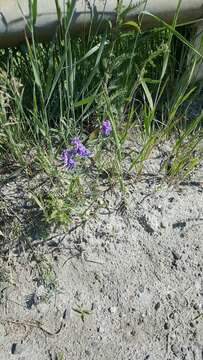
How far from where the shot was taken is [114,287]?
2186 mm

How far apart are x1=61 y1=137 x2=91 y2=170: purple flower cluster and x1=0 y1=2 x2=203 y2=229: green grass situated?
0.05 meters

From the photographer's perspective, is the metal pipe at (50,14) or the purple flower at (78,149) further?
the purple flower at (78,149)

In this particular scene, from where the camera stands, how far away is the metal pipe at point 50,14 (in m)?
2.04

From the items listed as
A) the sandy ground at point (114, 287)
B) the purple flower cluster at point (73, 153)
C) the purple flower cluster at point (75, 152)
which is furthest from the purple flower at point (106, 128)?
the sandy ground at point (114, 287)

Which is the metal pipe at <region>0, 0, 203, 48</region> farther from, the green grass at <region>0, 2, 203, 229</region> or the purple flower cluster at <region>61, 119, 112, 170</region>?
the purple flower cluster at <region>61, 119, 112, 170</region>

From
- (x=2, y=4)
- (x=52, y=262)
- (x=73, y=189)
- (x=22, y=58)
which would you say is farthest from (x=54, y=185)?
(x=2, y=4)

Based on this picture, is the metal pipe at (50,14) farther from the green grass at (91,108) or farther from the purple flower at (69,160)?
the purple flower at (69,160)

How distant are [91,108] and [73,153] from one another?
328 mm

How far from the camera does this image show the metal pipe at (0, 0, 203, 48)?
2039 millimetres

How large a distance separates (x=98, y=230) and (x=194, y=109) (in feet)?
2.64

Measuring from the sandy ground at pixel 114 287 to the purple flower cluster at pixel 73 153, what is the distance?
0.23 metres

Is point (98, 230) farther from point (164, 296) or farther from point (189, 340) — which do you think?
point (189, 340)

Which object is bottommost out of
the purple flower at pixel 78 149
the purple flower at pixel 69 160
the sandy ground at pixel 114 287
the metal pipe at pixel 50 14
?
the sandy ground at pixel 114 287

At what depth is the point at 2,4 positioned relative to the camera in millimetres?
2027
